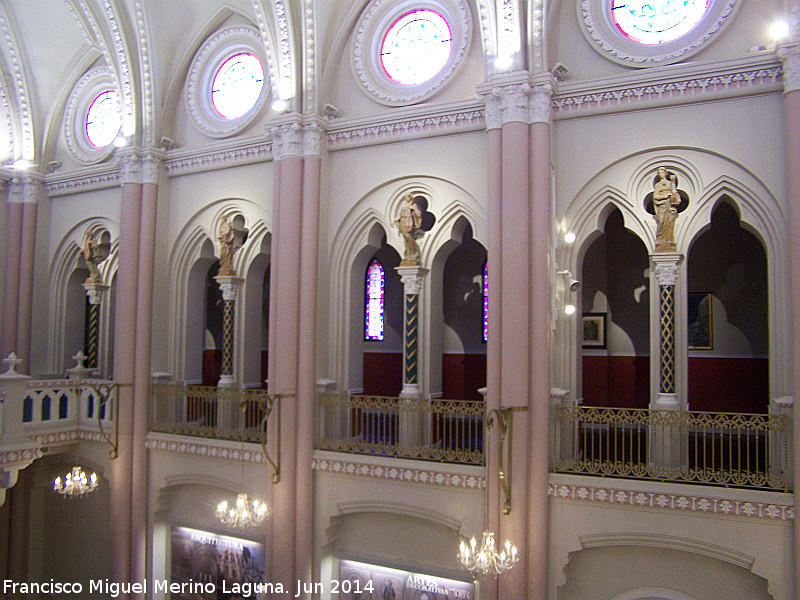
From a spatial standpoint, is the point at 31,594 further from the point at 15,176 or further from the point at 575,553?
the point at 575,553

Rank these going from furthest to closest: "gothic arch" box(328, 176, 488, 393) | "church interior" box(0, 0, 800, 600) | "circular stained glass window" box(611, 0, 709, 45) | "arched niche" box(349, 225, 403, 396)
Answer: "arched niche" box(349, 225, 403, 396)
"gothic arch" box(328, 176, 488, 393)
"circular stained glass window" box(611, 0, 709, 45)
"church interior" box(0, 0, 800, 600)

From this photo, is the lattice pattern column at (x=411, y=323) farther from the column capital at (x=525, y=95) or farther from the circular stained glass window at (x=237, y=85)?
the circular stained glass window at (x=237, y=85)

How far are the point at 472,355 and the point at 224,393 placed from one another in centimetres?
534

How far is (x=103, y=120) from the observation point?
14180 millimetres

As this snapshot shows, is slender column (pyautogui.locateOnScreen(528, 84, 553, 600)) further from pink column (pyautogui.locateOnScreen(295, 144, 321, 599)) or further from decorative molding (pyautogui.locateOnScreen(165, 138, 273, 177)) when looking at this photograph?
decorative molding (pyautogui.locateOnScreen(165, 138, 273, 177))

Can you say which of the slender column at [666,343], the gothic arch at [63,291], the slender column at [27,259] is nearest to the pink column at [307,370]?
the slender column at [666,343]

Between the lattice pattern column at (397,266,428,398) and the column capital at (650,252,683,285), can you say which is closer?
the column capital at (650,252,683,285)

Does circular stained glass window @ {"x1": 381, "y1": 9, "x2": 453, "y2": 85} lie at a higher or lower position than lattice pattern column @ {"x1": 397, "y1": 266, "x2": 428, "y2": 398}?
higher

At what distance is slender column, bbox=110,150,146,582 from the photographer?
12062 millimetres

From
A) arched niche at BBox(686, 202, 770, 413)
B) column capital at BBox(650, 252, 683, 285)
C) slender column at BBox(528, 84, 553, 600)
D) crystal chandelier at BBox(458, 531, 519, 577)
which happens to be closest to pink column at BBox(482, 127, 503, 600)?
slender column at BBox(528, 84, 553, 600)

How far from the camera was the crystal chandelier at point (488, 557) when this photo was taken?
8.02 metres

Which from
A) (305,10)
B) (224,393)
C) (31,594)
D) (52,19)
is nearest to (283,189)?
(305,10)

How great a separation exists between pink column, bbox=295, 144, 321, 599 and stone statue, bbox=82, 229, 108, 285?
5681 millimetres

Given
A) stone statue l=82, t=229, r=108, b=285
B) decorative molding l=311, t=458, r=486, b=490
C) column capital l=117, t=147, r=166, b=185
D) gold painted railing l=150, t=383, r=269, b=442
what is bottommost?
decorative molding l=311, t=458, r=486, b=490
